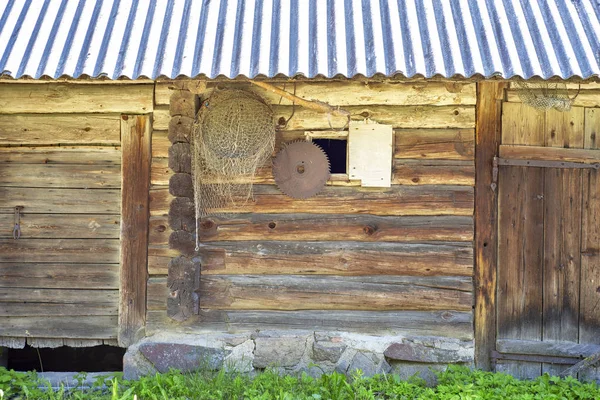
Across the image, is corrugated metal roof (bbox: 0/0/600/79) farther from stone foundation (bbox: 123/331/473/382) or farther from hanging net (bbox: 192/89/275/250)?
stone foundation (bbox: 123/331/473/382)

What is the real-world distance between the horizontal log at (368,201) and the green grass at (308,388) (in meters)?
1.34

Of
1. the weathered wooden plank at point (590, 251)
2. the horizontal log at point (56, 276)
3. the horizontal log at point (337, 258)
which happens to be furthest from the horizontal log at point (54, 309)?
the weathered wooden plank at point (590, 251)

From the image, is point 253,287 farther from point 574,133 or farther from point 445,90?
point 574,133

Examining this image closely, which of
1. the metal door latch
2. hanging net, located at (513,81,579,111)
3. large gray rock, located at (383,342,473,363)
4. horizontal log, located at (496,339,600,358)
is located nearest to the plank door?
horizontal log, located at (496,339,600,358)

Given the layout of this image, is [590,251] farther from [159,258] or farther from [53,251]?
[53,251]

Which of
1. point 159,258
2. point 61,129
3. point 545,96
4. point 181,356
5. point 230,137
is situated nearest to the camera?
point 545,96

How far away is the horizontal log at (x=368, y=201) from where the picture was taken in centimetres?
583

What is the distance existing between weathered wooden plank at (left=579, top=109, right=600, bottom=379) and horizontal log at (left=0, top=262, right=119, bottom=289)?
13.3 feet

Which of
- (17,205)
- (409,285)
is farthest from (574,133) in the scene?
(17,205)

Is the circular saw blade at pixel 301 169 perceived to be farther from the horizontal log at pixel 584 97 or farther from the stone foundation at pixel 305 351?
the horizontal log at pixel 584 97

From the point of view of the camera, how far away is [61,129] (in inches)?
236

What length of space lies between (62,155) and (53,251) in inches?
33.3

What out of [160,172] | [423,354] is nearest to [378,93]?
[160,172]

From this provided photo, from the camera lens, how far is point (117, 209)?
19.7 ft
